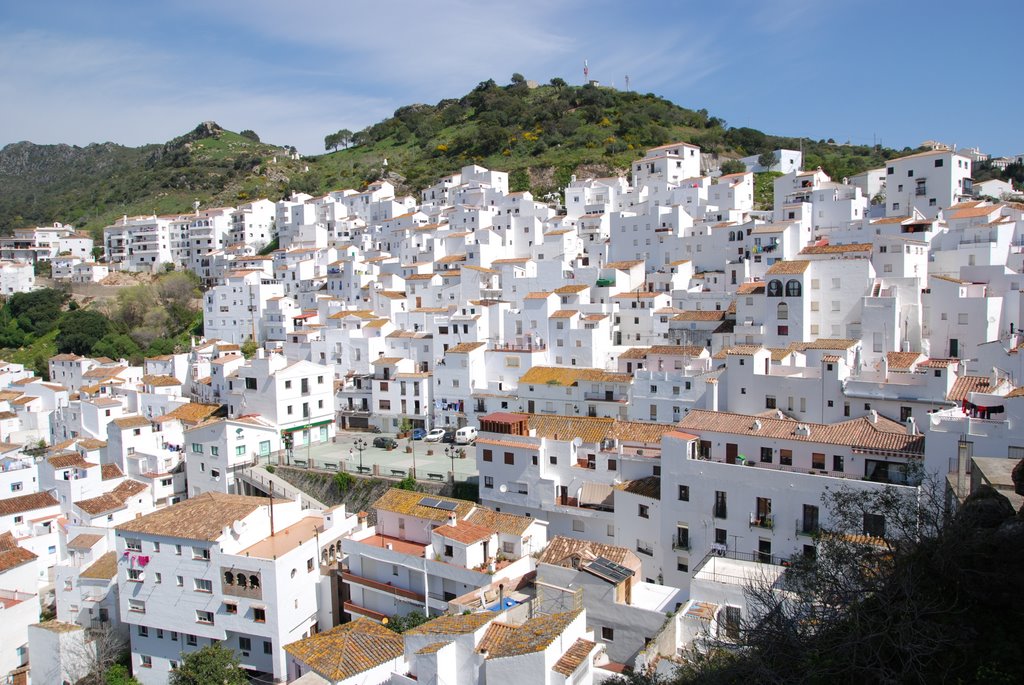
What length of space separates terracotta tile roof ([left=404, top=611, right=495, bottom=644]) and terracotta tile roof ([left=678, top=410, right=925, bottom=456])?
1071cm

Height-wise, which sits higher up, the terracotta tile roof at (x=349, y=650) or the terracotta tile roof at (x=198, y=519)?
the terracotta tile roof at (x=198, y=519)

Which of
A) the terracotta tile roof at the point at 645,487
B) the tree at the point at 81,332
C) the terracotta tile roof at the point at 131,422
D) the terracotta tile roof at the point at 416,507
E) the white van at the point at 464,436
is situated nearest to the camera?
the terracotta tile roof at the point at 416,507

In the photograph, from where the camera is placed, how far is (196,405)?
1613 inches

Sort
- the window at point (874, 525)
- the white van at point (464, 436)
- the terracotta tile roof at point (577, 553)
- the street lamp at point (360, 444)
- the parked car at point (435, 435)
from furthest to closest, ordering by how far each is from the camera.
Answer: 1. the parked car at point (435, 435)
2. the street lamp at point (360, 444)
3. the white van at point (464, 436)
4. the terracotta tile roof at point (577, 553)
5. the window at point (874, 525)

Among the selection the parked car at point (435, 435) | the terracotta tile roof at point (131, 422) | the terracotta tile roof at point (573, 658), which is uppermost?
the terracotta tile roof at point (131, 422)

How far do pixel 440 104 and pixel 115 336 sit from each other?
7433 centimetres

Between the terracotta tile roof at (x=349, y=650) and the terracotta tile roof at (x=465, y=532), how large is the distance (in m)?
3.24

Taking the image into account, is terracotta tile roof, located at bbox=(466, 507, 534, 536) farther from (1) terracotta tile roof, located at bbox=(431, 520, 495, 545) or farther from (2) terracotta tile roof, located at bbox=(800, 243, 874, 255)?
(2) terracotta tile roof, located at bbox=(800, 243, 874, 255)

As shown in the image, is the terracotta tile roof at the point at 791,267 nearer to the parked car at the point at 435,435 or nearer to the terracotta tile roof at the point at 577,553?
the terracotta tile roof at the point at 577,553

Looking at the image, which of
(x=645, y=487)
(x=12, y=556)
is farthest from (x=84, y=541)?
(x=645, y=487)

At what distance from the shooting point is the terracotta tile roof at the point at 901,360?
86.0 feet

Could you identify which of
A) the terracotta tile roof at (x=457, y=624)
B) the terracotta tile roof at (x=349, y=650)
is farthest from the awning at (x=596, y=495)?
the terracotta tile roof at (x=457, y=624)

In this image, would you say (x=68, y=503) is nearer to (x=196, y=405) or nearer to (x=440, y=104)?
(x=196, y=405)

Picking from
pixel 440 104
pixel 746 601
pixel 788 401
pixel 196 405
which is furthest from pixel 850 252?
pixel 440 104
